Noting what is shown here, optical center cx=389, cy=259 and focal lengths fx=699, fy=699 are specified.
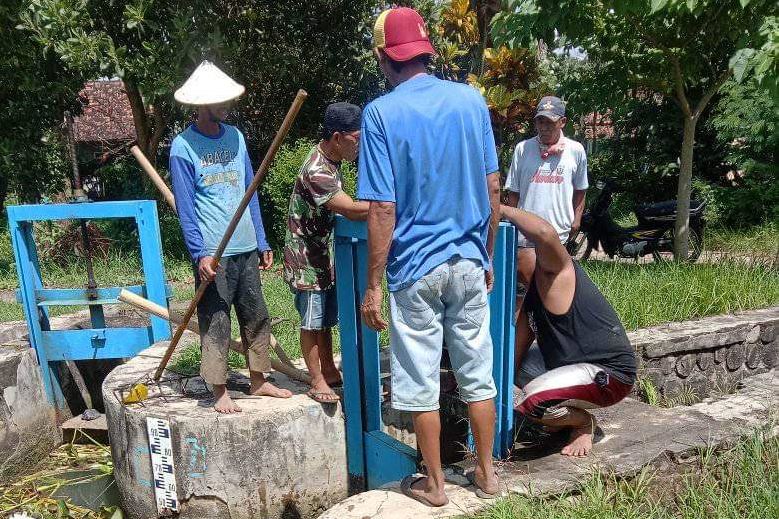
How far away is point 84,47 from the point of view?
8.16 m

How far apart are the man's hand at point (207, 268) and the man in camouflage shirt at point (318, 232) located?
0.42 metres

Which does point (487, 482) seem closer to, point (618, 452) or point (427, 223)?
point (618, 452)

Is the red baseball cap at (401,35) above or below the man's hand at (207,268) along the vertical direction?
above

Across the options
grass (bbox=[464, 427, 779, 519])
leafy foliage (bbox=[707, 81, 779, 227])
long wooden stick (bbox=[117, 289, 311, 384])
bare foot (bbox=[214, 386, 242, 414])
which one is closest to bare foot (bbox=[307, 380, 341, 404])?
long wooden stick (bbox=[117, 289, 311, 384])

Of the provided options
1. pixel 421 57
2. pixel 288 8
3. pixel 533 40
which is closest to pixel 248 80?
pixel 288 8

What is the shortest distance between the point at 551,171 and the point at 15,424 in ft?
13.6

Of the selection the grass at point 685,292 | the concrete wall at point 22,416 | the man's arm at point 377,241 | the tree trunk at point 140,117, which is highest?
the tree trunk at point 140,117

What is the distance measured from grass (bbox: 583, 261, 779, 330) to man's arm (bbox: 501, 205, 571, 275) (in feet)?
6.75

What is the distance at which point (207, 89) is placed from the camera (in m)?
3.39

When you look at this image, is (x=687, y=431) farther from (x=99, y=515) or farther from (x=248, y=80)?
(x=248, y=80)

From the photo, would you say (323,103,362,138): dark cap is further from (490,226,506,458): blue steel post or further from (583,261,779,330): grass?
(583,261,779,330): grass

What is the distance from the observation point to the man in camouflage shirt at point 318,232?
3410 millimetres

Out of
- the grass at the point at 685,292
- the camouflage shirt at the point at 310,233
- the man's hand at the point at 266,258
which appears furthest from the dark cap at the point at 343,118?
the grass at the point at 685,292

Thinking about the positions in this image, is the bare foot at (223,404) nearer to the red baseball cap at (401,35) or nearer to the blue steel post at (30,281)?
the red baseball cap at (401,35)
